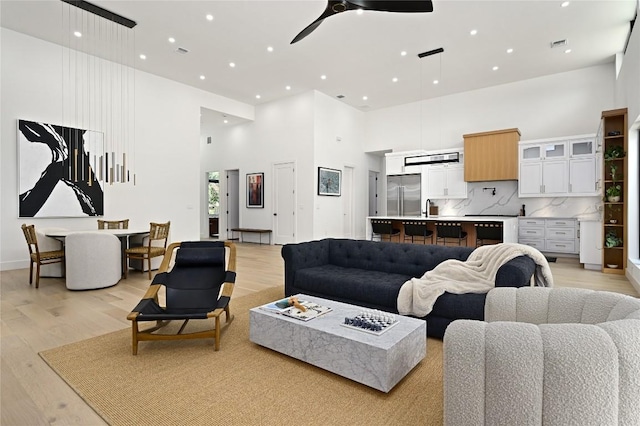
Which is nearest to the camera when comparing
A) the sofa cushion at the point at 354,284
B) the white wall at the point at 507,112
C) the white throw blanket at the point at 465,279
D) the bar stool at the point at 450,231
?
the white throw blanket at the point at 465,279

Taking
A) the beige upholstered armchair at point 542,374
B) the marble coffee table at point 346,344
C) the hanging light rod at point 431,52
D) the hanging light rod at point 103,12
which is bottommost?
the marble coffee table at point 346,344

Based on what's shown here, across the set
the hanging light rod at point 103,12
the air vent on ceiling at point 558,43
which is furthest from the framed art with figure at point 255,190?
the air vent on ceiling at point 558,43

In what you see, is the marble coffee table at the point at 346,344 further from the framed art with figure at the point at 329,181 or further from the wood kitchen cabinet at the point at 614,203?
the framed art with figure at the point at 329,181

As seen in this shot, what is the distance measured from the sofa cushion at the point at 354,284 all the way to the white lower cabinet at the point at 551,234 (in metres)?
5.63

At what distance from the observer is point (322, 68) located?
7621 millimetres

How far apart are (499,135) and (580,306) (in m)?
7.25

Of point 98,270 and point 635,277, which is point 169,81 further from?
point 635,277

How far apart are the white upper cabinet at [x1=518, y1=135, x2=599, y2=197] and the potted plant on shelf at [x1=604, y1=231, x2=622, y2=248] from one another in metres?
1.37

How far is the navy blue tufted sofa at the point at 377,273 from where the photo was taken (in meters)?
2.70

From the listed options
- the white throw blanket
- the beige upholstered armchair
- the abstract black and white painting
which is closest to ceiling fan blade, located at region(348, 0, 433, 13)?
the white throw blanket

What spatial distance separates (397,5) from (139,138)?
632 centimetres

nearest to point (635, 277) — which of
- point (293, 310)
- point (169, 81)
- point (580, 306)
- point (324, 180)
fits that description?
point (580, 306)

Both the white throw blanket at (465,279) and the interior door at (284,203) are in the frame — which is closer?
the white throw blanket at (465,279)

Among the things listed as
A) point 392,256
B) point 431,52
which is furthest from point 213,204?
point 392,256
